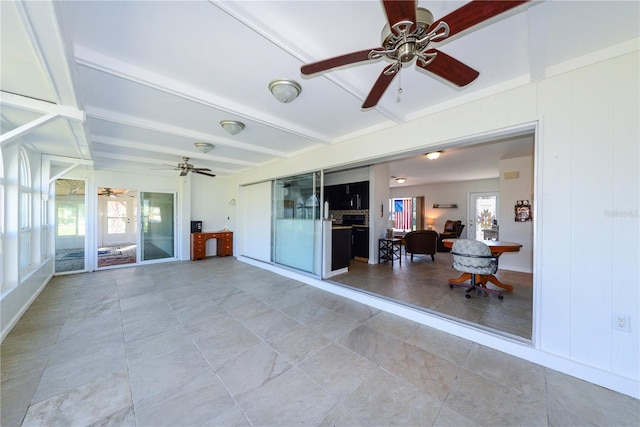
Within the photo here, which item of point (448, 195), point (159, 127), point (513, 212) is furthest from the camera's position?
point (448, 195)

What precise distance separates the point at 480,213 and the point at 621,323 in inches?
318

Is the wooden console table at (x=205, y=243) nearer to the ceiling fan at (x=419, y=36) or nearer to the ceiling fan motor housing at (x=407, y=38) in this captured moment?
the ceiling fan at (x=419, y=36)

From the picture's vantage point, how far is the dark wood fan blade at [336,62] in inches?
50.9

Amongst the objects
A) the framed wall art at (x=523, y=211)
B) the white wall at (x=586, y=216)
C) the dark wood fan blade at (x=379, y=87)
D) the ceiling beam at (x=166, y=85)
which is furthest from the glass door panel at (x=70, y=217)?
the framed wall art at (x=523, y=211)

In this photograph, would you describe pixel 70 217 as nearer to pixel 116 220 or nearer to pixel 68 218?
pixel 68 218

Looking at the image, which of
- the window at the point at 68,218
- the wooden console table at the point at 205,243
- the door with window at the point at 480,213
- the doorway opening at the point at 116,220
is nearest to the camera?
the window at the point at 68,218

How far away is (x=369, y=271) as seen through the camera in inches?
197

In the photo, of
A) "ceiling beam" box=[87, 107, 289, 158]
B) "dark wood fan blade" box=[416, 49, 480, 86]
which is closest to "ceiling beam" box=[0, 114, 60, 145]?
"ceiling beam" box=[87, 107, 289, 158]

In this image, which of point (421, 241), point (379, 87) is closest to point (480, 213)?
point (421, 241)

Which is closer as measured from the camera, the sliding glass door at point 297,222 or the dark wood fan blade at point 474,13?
the dark wood fan blade at point 474,13

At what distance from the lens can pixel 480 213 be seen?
8773 millimetres

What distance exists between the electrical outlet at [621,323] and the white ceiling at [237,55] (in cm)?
202

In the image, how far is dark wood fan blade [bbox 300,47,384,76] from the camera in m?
1.29

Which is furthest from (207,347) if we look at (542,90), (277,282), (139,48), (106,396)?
(542,90)
